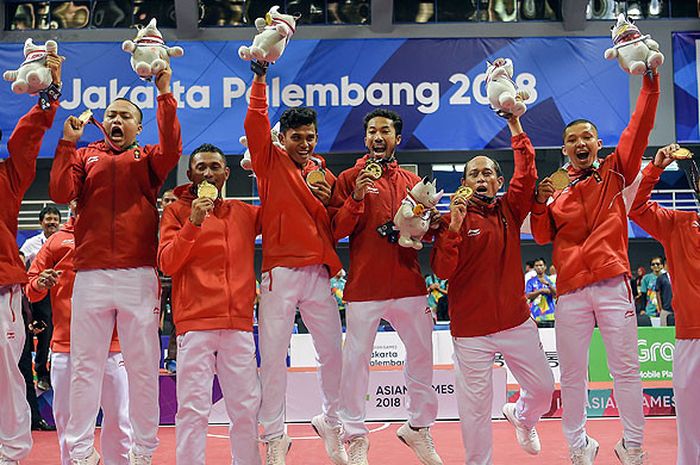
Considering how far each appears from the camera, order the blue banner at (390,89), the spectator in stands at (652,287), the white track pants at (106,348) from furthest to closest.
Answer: the spectator in stands at (652,287) < the blue banner at (390,89) < the white track pants at (106,348)

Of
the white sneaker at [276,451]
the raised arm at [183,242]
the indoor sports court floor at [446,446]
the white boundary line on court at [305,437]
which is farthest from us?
the white boundary line on court at [305,437]

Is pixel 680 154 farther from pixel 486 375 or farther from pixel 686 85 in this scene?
pixel 686 85

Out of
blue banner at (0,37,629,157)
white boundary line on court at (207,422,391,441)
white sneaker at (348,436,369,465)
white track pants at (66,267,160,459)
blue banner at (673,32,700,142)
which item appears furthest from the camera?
blue banner at (673,32,700,142)

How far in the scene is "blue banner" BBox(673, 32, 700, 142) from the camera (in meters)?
12.7

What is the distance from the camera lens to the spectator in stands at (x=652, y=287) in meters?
14.4

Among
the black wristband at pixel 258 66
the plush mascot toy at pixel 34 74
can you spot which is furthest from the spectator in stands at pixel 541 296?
the plush mascot toy at pixel 34 74

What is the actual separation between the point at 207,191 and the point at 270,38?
3.44 feet

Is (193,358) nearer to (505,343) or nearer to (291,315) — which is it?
(291,315)

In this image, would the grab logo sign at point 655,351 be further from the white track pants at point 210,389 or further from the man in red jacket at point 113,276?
the man in red jacket at point 113,276

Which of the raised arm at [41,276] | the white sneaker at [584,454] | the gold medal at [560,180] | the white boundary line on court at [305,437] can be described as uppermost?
the gold medal at [560,180]

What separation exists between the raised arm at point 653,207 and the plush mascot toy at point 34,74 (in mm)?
3958

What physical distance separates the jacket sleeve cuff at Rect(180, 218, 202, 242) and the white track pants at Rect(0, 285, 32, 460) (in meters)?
1.15

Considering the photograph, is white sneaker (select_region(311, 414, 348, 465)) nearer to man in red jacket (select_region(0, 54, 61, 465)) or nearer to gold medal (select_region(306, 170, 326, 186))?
gold medal (select_region(306, 170, 326, 186))

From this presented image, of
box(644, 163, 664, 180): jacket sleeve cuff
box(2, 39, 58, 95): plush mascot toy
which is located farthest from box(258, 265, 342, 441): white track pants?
box(644, 163, 664, 180): jacket sleeve cuff
